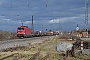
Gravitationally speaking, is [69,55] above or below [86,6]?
below

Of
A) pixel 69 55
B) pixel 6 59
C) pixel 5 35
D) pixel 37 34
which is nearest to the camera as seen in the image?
pixel 6 59

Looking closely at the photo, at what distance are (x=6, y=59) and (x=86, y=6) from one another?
135ft

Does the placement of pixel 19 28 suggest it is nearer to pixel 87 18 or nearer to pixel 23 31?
pixel 23 31

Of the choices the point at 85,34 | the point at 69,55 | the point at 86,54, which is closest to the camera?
the point at 69,55

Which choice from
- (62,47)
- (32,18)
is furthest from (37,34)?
(62,47)

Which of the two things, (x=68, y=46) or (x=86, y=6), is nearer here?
(x=68, y=46)

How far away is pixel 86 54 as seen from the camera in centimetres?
2119

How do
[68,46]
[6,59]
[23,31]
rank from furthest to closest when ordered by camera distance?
[23,31] → [68,46] → [6,59]

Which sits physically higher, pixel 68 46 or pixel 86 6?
pixel 86 6

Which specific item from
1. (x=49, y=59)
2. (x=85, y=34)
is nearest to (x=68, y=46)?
(x=49, y=59)

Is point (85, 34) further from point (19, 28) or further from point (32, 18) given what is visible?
point (32, 18)

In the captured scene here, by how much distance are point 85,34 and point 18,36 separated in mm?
20276

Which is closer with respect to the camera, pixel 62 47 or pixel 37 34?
pixel 62 47

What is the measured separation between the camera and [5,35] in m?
71.6
